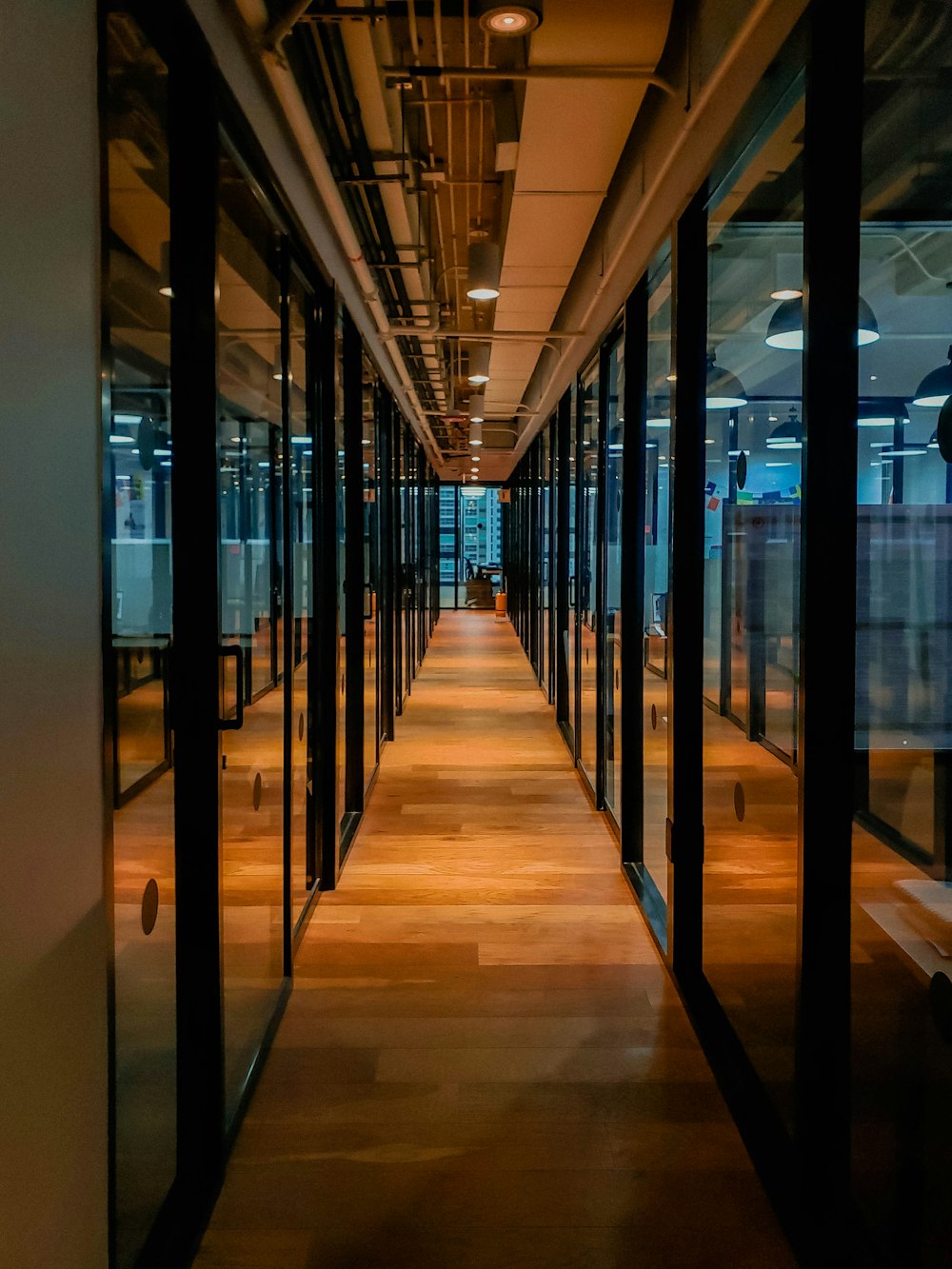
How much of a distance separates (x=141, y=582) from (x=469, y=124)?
9.95ft

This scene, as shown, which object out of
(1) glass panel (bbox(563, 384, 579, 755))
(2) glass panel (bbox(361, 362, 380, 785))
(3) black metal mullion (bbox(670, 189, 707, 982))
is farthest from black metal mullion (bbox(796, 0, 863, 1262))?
(1) glass panel (bbox(563, 384, 579, 755))

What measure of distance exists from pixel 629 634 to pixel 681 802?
1.54 metres

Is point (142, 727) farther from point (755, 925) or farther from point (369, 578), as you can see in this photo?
point (369, 578)

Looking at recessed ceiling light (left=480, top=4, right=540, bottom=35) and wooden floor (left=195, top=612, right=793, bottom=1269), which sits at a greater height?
recessed ceiling light (left=480, top=4, right=540, bottom=35)

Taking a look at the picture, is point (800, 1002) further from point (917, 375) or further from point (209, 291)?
point (917, 375)

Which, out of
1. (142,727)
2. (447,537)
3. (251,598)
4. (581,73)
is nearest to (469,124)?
(581,73)

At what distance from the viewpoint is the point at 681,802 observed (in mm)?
3717

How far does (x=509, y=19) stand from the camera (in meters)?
2.90

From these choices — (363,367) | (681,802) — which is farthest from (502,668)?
(681,802)

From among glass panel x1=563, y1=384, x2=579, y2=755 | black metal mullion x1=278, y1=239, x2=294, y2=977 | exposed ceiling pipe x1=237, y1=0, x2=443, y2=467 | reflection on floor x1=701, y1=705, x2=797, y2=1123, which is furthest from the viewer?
glass panel x1=563, y1=384, x2=579, y2=755

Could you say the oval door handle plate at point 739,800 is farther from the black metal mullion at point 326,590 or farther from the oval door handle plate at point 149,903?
the oval door handle plate at point 149,903

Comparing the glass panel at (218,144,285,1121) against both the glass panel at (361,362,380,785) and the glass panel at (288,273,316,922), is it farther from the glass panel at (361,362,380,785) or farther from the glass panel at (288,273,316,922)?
the glass panel at (361,362,380,785)

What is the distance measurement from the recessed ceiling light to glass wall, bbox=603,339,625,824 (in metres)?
2.62

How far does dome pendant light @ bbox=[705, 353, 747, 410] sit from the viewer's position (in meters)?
4.31
